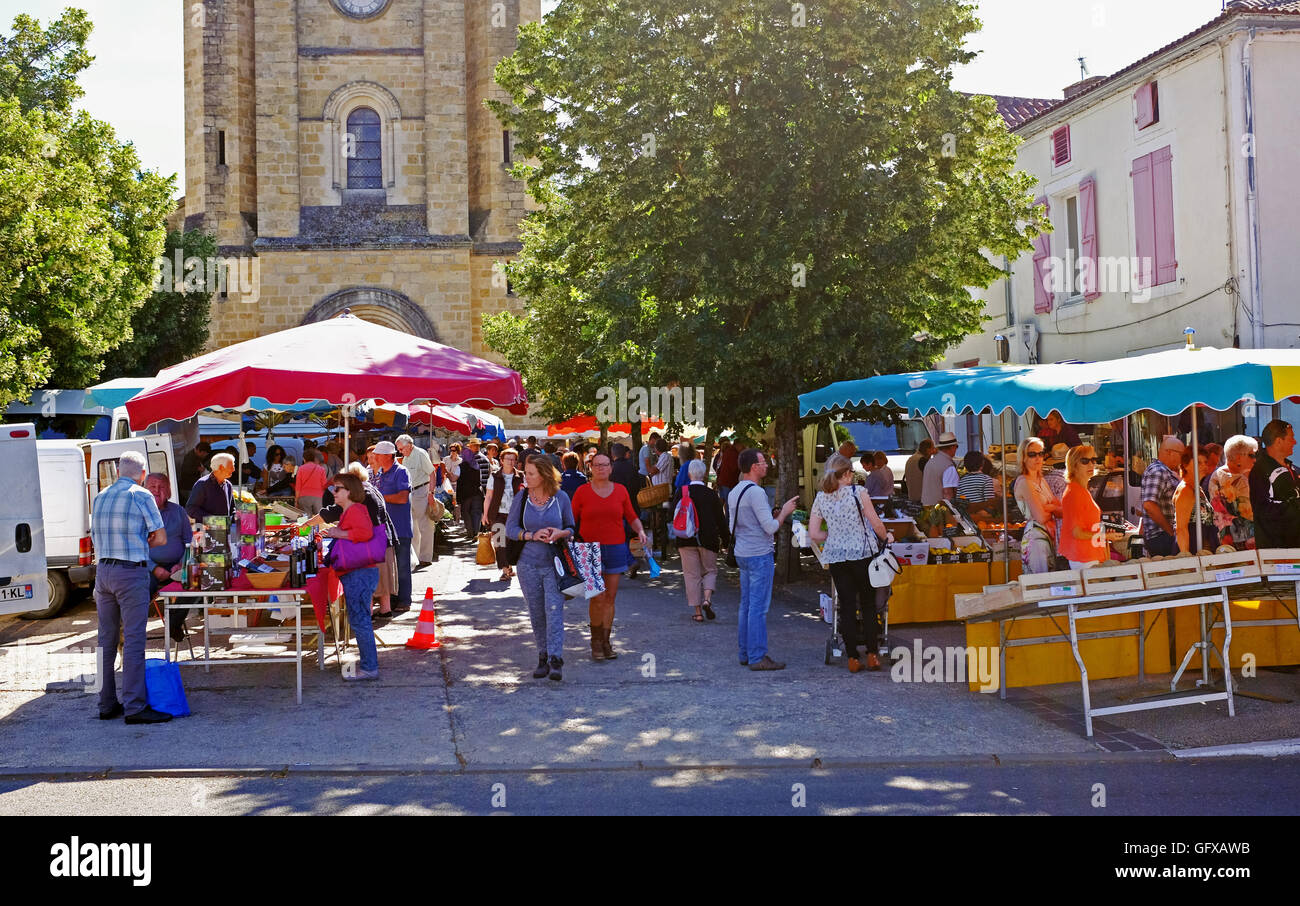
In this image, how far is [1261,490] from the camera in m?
9.10

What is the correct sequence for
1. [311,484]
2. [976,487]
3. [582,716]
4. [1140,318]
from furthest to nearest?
[1140,318] < [311,484] < [976,487] < [582,716]

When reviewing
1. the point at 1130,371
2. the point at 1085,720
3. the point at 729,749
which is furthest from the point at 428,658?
the point at 1130,371

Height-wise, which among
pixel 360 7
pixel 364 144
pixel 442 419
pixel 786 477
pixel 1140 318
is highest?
pixel 360 7

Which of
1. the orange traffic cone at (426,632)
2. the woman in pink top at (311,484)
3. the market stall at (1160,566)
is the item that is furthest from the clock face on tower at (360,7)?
the market stall at (1160,566)

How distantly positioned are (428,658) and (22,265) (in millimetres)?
10929

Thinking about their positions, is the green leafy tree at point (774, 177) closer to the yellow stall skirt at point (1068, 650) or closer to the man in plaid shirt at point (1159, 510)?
the man in plaid shirt at point (1159, 510)

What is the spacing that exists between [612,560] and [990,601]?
3.19 m

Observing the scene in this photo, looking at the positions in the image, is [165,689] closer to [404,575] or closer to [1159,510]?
[404,575]

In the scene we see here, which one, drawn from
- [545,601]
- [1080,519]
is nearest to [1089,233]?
[1080,519]

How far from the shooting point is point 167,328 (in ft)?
95.6

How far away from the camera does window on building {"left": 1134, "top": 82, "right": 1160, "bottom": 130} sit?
58.7 feet

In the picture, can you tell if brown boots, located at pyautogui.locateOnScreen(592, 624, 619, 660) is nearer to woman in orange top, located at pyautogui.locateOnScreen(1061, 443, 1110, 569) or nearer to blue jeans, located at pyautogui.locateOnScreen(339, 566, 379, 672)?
blue jeans, located at pyautogui.locateOnScreen(339, 566, 379, 672)

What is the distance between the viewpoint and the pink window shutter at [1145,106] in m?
17.9

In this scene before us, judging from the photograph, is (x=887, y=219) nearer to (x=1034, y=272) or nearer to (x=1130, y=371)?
(x=1130, y=371)
